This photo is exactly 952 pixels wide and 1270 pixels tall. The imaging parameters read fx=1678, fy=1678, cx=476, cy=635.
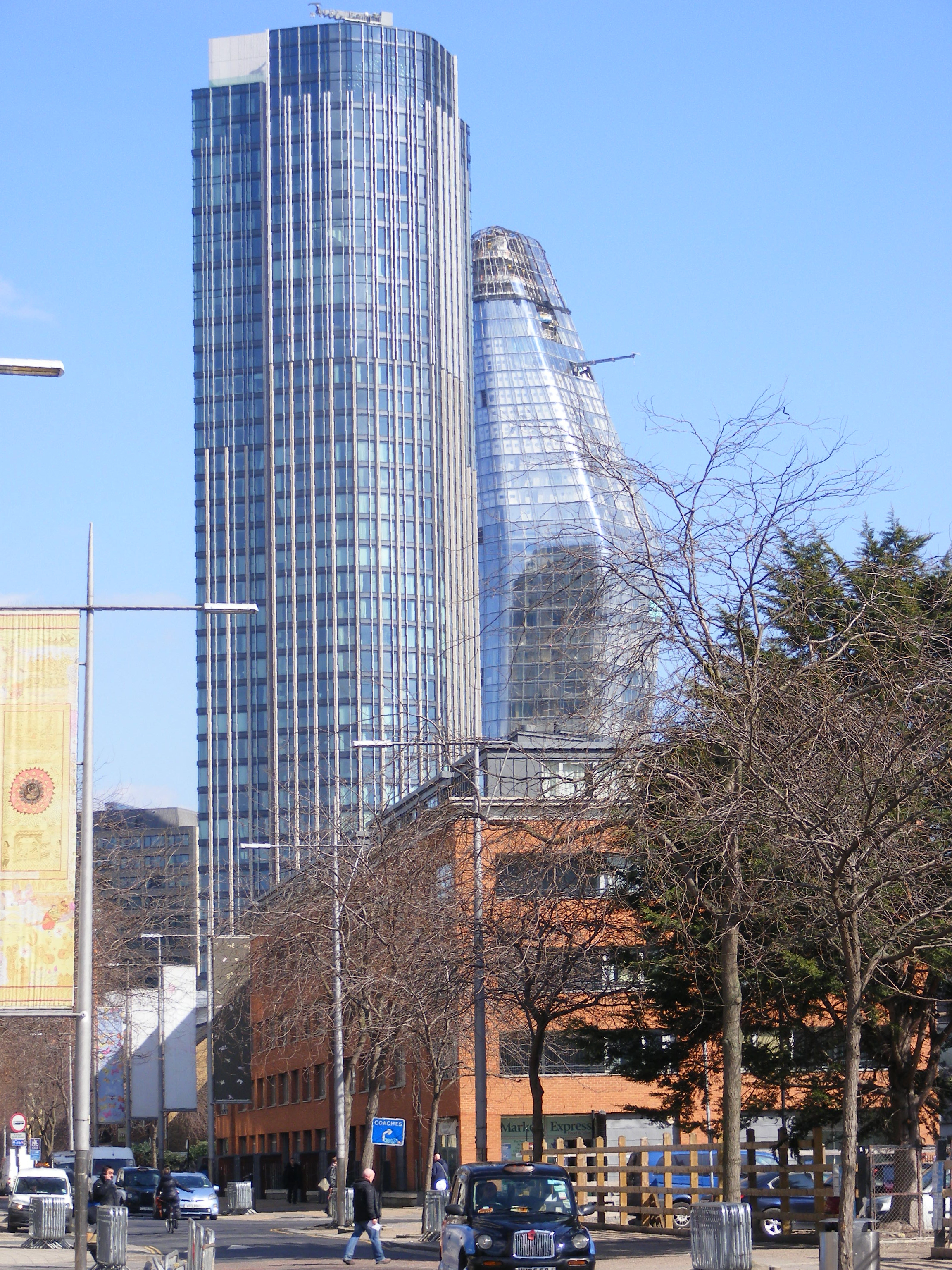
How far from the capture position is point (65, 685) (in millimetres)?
21375

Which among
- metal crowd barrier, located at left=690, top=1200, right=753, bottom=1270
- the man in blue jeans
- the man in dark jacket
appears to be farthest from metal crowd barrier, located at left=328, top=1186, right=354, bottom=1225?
metal crowd barrier, located at left=690, top=1200, right=753, bottom=1270

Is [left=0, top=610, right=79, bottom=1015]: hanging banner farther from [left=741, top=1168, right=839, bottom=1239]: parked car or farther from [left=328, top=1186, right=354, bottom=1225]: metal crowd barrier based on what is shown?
[left=328, top=1186, right=354, bottom=1225]: metal crowd barrier

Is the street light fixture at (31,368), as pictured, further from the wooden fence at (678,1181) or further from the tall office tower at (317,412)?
the tall office tower at (317,412)

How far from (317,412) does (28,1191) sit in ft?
386

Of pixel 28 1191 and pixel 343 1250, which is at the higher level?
pixel 343 1250

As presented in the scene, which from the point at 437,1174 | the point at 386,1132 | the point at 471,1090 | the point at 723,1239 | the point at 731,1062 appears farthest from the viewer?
the point at 471,1090

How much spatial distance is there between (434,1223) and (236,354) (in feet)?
442

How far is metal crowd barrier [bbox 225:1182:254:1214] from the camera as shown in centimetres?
5047

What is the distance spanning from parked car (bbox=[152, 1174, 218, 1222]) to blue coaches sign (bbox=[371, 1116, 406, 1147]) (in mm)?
15489

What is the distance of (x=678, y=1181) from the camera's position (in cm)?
4091

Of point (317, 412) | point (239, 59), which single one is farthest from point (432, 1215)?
point (239, 59)

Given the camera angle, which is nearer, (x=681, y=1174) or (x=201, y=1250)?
(x=201, y=1250)

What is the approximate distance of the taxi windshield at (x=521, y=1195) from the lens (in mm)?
19703

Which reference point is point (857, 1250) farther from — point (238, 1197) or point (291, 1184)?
point (291, 1184)
